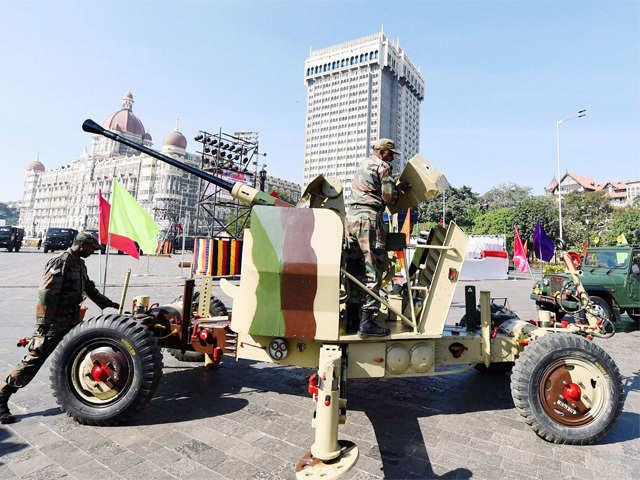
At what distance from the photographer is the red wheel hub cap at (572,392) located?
3.11 metres

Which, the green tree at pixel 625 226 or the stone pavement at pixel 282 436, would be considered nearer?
Result: the stone pavement at pixel 282 436

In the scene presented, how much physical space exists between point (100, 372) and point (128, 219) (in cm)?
389

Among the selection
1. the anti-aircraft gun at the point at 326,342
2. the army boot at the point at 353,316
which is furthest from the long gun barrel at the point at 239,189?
the army boot at the point at 353,316

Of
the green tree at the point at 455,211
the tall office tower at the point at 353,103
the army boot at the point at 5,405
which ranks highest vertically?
the tall office tower at the point at 353,103

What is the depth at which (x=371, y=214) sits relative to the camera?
3422 mm

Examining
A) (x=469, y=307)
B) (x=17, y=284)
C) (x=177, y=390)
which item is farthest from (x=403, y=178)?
(x=17, y=284)

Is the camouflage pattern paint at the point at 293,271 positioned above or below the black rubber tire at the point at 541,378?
above

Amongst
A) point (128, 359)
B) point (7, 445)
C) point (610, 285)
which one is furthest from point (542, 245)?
point (7, 445)

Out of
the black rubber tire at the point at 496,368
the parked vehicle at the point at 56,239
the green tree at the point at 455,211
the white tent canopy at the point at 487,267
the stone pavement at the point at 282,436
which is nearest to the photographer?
the stone pavement at the point at 282,436

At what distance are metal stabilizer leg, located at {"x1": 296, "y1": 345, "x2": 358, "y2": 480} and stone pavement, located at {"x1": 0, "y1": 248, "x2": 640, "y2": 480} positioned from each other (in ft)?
1.62

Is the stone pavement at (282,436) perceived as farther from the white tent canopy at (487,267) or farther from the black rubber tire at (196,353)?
the white tent canopy at (487,267)

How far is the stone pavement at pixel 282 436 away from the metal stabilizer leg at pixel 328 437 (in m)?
0.49

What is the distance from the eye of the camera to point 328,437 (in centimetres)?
229

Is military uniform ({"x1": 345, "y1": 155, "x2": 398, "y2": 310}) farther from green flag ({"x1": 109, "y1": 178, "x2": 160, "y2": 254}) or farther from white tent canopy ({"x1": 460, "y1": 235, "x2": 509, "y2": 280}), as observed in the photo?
white tent canopy ({"x1": 460, "y1": 235, "x2": 509, "y2": 280})
